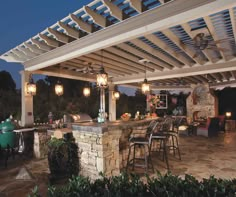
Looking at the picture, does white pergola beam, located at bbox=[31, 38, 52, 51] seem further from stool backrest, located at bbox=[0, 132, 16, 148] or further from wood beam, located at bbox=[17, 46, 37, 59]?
stool backrest, located at bbox=[0, 132, 16, 148]

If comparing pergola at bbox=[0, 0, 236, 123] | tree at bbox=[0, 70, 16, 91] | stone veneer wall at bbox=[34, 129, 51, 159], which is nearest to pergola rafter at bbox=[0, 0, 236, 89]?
pergola at bbox=[0, 0, 236, 123]

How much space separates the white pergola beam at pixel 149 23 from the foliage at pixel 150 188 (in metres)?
1.97

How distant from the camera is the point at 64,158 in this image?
380cm

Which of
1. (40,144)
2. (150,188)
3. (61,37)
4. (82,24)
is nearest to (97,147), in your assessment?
(150,188)

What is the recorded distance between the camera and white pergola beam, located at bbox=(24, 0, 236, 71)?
7.96 feet

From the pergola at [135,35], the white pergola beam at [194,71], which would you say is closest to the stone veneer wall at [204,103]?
the white pergola beam at [194,71]

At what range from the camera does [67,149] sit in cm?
A: 383

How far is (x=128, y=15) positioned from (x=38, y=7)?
28414mm

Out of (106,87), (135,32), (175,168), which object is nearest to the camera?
(135,32)

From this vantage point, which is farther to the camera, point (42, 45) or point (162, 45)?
point (42, 45)

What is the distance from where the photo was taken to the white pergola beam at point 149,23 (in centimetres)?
243

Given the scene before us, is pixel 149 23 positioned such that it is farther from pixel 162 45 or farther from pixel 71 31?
pixel 71 31

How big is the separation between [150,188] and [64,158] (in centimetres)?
249

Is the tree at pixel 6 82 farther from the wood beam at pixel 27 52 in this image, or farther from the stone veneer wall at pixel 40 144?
the stone veneer wall at pixel 40 144
